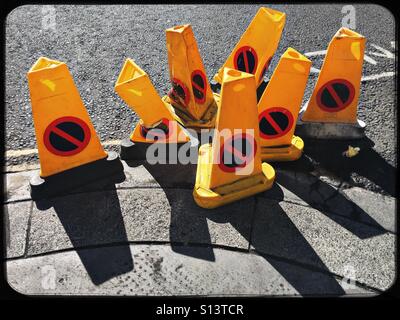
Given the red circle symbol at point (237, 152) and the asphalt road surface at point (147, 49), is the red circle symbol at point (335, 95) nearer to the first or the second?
the asphalt road surface at point (147, 49)

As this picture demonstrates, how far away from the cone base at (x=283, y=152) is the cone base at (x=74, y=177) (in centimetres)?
159

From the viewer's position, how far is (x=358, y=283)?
2893mm

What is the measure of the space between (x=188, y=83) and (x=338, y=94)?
171 centimetres

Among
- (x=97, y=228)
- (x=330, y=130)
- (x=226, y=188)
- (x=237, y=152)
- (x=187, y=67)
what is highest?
(x=187, y=67)

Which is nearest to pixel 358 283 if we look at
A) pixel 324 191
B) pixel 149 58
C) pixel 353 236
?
pixel 353 236

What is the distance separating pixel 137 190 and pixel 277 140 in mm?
1593

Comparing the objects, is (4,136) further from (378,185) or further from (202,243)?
(378,185)

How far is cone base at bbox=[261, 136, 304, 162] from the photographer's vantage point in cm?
391

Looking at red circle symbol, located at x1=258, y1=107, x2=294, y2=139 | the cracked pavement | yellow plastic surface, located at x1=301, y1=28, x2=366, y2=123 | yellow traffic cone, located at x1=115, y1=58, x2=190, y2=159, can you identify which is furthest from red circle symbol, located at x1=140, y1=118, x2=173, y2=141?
yellow plastic surface, located at x1=301, y1=28, x2=366, y2=123

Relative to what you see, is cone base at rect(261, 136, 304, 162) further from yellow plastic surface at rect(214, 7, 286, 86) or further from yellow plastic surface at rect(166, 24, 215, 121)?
yellow plastic surface at rect(214, 7, 286, 86)

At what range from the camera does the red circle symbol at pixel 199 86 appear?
13.5 ft

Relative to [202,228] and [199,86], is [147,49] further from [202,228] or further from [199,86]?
[202,228]

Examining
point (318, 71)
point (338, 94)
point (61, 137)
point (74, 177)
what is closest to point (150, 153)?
point (74, 177)

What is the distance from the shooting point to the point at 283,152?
3.91 meters
